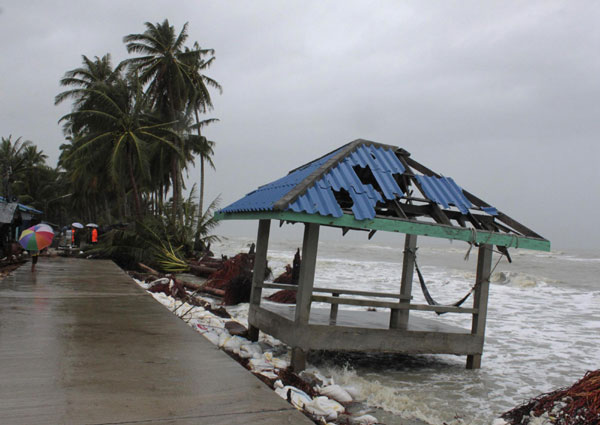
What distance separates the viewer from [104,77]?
38.5 metres

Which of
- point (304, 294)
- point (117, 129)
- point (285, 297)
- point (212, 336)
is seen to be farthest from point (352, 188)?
point (117, 129)

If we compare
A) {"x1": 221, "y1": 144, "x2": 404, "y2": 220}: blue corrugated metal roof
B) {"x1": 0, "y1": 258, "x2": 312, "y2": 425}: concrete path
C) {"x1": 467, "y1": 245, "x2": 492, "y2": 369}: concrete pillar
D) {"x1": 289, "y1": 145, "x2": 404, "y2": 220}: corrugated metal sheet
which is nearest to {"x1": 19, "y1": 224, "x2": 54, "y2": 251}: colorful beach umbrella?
{"x1": 0, "y1": 258, "x2": 312, "y2": 425}: concrete path

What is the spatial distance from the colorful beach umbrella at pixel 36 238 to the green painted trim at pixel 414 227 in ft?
26.1

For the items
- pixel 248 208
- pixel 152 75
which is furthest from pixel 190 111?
pixel 248 208

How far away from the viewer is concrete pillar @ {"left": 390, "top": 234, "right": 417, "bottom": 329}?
748cm

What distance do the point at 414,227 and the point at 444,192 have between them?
115 cm

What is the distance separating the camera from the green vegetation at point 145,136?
76.3 ft

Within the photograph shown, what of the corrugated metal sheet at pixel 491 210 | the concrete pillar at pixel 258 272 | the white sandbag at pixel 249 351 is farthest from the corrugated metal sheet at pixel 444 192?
the white sandbag at pixel 249 351

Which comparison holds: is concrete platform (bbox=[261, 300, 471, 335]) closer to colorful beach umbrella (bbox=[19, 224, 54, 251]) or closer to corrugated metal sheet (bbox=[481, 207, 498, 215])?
corrugated metal sheet (bbox=[481, 207, 498, 215])

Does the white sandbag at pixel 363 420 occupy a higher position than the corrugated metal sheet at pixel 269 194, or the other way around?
the corrugated metal sheet at pixel 269 194

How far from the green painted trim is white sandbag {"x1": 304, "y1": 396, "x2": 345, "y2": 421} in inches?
78.8

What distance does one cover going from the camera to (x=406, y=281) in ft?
26.0

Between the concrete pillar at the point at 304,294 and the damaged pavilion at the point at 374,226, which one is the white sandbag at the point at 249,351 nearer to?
the damaged pavilion at the point at 374,226

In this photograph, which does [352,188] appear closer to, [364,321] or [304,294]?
[304,294]
